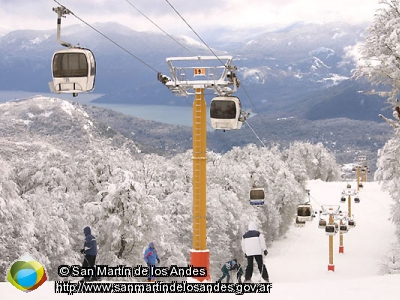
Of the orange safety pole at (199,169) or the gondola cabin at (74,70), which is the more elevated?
the gondola cabin at (74,70)

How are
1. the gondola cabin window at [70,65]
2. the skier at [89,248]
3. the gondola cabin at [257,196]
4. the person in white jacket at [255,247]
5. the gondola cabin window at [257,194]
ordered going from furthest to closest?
the gondola cabin window at [257,194] < the gondola cabin at [257,196] < the person in white jacket at [255,247] < the skier at [89,248] < the gondola cabin window at [70,65]

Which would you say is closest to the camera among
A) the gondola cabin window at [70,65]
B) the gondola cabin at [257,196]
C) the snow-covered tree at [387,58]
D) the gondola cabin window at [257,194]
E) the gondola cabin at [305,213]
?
the gondola cabin window at [70,65]

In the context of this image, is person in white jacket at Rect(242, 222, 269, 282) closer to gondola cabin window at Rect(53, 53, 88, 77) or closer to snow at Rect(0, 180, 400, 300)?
snow at Rect(0, 180, 400, 300)

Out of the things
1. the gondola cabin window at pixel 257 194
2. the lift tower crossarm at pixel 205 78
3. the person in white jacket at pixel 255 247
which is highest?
the lift tower crossarm at pixel 205 78

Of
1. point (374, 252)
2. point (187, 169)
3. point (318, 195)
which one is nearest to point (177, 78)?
point (187, 169)

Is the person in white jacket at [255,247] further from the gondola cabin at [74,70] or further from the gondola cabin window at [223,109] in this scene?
the gondola cabin window at [223,109]

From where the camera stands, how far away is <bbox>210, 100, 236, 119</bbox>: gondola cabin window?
23812mm

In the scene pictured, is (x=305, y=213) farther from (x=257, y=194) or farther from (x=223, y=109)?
(x=223, y=109)

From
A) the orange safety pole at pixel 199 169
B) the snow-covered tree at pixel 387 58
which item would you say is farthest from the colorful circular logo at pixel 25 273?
the snow-covered tree at pixel 387 58

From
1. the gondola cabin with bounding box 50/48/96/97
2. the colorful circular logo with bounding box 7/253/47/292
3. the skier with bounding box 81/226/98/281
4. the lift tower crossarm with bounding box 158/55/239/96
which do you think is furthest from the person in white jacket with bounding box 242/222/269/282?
the lift tower crossarm with bounding box 158/55/239/96

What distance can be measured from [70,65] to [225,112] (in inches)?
383

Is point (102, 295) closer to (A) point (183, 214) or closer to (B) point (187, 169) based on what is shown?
(A) point (183, 214)

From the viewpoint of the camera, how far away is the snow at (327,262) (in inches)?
538

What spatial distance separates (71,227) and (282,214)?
128 ft
